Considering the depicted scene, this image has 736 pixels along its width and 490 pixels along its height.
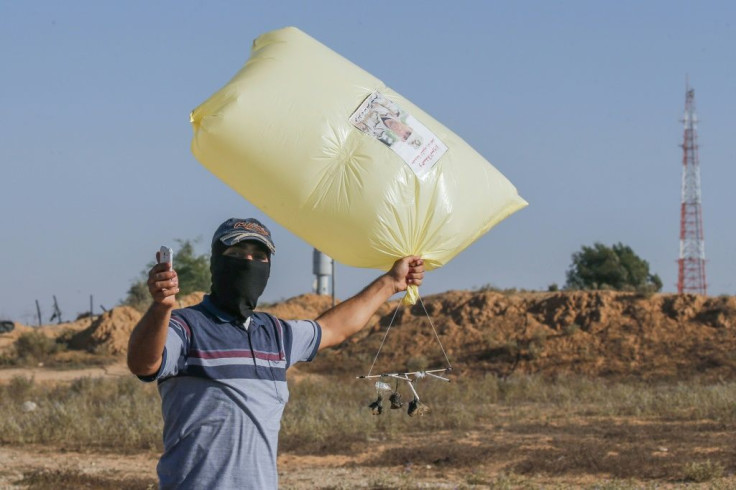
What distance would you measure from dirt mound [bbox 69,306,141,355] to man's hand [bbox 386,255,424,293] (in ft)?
80.8

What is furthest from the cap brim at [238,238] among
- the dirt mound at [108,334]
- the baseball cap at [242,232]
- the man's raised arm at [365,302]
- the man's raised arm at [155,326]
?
the dirt mound at [108,334]

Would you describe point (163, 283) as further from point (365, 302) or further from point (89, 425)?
point (89, 425)

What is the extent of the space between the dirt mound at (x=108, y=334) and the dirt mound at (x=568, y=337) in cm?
538

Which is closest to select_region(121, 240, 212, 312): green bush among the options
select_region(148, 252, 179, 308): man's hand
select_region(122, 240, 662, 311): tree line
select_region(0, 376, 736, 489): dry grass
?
select_region(122, 240, 662, 311): tree line

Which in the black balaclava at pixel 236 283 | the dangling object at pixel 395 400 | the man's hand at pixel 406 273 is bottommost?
the dangling object at pixel 395 400

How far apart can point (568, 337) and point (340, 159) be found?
24.6 m

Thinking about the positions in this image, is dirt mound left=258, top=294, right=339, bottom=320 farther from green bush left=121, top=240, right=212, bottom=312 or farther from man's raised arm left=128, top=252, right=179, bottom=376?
man's raised arm left=128, top=252, right=179, bottom=376

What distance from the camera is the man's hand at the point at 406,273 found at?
4672mm

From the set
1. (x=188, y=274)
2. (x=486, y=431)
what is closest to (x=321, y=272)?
(x=188, y=274)

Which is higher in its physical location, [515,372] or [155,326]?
[155,326]

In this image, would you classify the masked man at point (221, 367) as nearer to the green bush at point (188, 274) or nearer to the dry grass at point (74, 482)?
the dry grass at point (74, 482)

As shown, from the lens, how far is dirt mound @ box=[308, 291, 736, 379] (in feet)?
86.4

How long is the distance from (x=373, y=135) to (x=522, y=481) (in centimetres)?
618

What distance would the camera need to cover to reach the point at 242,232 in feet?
12.6
